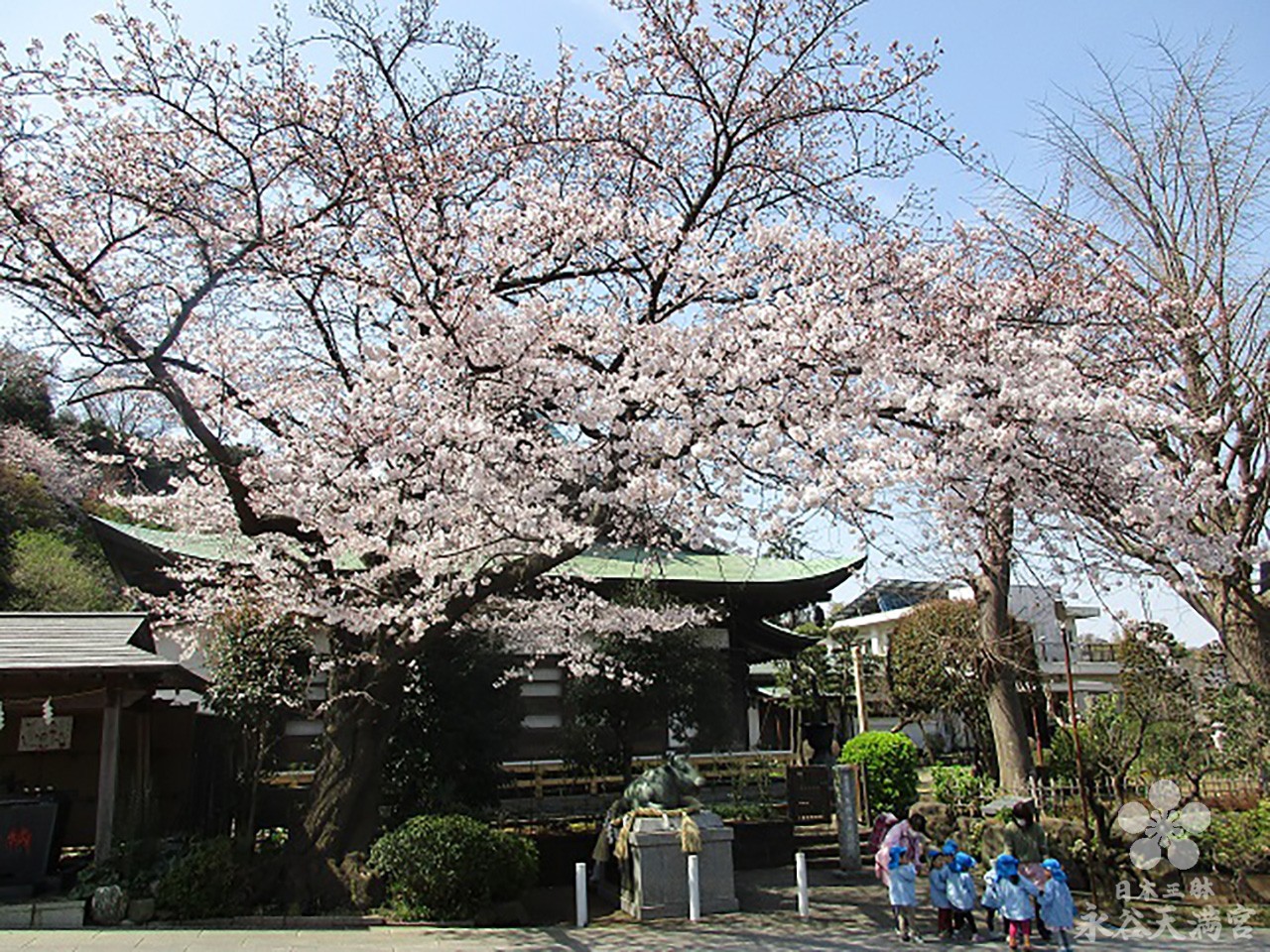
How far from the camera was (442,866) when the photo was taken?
9.03m

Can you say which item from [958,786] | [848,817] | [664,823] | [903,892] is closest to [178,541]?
[664,823]

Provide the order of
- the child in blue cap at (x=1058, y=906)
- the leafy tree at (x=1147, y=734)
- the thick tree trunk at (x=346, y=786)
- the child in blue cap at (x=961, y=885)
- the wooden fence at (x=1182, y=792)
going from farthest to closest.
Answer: the wooden fence at (x=1182, y=792) < the leafy tree at (x=1147, y=734) < the thick tree trunk at (x=346, y=786) < the child in blue cap at (x=961, y=885) < the child in blue cap at (x=1058, y=906)

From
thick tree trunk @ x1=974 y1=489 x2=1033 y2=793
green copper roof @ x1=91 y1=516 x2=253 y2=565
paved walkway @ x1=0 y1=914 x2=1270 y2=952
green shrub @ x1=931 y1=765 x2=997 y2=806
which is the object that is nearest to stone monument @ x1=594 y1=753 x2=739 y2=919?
paved walkway @ x1=0 y1=914 x2=1270 y2=952

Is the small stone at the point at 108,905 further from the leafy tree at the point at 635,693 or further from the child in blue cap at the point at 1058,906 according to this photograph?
the child in blue cap at the point at 1058,906

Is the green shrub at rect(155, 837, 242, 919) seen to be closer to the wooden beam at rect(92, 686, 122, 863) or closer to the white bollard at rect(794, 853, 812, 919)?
the wooden beam at rect(92, 686, 122, 863)

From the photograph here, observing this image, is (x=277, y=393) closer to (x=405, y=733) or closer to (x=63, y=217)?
(x=63, y=217)

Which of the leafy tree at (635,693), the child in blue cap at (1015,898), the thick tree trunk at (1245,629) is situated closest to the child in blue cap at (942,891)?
the child in blue cap at (1015,898)

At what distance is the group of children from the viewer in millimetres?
8008

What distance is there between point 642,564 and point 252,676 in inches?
314

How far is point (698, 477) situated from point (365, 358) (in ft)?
11.4

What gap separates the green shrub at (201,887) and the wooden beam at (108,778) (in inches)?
31.1

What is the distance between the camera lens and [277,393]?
10086mm

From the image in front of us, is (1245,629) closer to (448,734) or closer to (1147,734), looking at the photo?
(1147,734)

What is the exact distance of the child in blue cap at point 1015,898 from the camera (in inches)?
316
